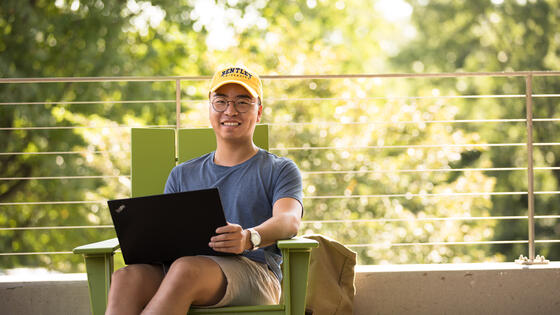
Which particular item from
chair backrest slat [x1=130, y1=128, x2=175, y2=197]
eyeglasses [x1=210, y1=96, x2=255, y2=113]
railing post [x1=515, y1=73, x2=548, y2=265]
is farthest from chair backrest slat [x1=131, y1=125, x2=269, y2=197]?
railing post [x1=515, y1=73, x2=548, y2=265]

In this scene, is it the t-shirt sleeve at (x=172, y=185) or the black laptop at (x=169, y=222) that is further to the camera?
the t-shirt sleeve at (x=172, y=185)

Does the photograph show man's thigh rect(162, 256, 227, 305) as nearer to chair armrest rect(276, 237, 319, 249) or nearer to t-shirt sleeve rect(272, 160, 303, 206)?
chair armrest rect(276, 237, 319, 249)

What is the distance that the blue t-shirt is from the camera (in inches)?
89.1

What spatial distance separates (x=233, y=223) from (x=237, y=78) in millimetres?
505

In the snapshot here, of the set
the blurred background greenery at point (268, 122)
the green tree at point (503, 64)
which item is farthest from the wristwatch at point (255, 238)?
the green tree at point (503, 64)

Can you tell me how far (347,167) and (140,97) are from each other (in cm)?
321

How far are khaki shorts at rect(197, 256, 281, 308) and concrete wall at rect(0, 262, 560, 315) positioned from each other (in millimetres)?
882

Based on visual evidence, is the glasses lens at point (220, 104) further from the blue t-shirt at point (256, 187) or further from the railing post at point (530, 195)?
the railing post at point (530, 195)

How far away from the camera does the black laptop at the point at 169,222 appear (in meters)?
1.93

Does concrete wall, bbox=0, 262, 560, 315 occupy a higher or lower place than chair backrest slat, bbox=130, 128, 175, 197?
lower

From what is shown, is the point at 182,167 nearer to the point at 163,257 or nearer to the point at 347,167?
the point at 163,257

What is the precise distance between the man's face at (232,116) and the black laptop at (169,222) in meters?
0.45

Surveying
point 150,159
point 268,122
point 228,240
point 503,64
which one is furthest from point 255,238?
point 503,64

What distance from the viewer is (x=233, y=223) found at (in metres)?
2.22
